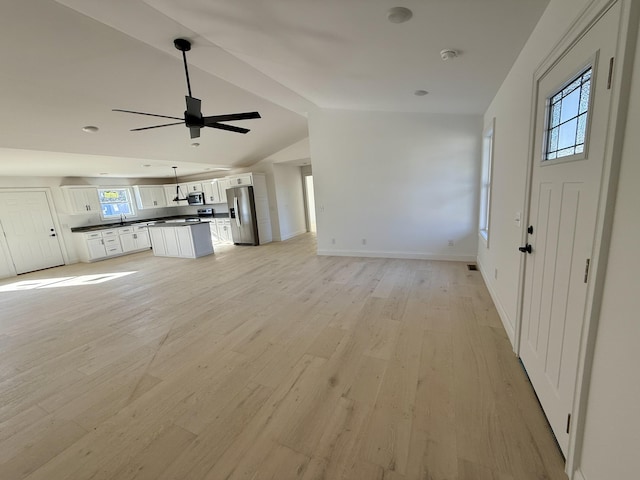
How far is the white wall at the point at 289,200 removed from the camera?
8.05m

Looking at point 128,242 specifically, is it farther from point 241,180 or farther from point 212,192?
point 241,180

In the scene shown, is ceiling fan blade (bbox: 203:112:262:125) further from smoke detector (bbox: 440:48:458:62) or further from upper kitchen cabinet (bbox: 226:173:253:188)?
upper kitchen cabinet (bbox: 226:173:253:188)

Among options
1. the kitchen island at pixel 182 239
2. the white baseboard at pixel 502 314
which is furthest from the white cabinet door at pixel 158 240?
the white baseboard at pixel 502 314

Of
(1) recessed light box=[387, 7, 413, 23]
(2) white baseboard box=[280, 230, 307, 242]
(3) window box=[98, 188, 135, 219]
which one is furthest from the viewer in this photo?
(2) white baseboard box=[280, 230, 307, 242]

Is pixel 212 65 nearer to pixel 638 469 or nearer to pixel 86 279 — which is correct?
pixel 638 469

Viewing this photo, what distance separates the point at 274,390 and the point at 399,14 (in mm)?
2803

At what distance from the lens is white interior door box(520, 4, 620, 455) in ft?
3.79

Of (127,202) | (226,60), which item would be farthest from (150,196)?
(226,60)

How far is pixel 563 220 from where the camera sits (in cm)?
146

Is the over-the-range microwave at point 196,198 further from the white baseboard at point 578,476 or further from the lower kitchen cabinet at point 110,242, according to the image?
the white baseboard at point 578,476

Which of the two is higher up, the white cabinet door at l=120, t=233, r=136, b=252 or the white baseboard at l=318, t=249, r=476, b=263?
the white cabinet door at l=120, t=233, r=136, b=252

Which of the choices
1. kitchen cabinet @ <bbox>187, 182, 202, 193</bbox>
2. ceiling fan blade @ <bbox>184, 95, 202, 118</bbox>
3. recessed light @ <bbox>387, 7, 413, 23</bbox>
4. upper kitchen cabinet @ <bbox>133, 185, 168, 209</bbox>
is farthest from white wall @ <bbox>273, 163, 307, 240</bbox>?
recessed light @ <bbox>387, 7, 413, 23</bbox>

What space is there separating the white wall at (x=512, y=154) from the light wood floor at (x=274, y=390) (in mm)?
392

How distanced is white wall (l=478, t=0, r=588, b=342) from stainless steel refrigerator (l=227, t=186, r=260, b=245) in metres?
5.77
